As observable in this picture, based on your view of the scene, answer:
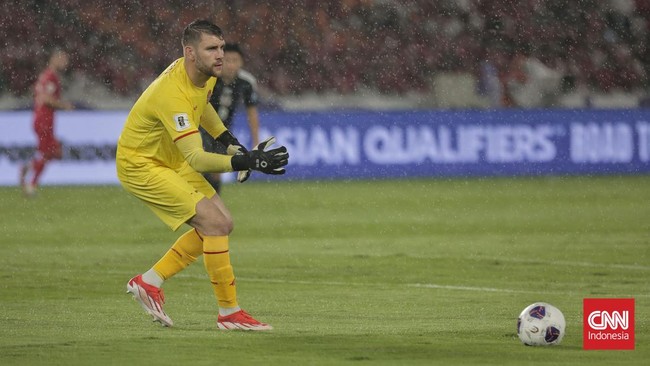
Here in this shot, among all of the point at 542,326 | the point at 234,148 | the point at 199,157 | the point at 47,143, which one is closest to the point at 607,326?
the point at 542,326

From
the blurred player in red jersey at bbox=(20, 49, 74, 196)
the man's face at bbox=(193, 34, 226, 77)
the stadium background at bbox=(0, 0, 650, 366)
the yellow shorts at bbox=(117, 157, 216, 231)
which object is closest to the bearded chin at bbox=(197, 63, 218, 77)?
the man's face at bbox=(193, 34, 226, 77)

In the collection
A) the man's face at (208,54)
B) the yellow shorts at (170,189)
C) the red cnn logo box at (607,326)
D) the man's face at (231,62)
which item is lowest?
the red cnn logo box at (607,326)

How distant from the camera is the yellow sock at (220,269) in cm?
845

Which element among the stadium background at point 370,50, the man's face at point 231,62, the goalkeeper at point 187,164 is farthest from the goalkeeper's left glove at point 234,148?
the stadium background at point 370,50

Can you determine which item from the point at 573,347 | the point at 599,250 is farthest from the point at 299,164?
the point at 573,347

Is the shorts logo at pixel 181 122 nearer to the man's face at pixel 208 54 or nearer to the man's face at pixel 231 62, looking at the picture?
the man's face at pixel 208 54

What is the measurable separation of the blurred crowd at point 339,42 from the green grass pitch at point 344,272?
554cm

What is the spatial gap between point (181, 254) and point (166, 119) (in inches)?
38.7

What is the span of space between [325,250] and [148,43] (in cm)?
1407

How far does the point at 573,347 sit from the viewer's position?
7.56 m

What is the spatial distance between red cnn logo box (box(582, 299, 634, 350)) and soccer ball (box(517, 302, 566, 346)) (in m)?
0.15

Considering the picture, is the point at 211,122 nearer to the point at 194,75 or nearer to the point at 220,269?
the point at 194,75

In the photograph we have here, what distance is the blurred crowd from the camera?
27.1 metres

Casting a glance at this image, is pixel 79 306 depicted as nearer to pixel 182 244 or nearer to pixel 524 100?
pixel 182 244
